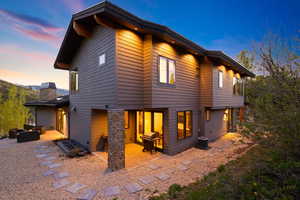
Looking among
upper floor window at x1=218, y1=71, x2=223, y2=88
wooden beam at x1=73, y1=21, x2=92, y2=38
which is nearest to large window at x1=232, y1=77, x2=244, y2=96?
upper floor window at x1=218, y1=71, x2=223, y2=88

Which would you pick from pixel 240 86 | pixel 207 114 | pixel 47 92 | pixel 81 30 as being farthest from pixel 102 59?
pixel 240 86

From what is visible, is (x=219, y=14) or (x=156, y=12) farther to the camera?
(x=156, y=12)

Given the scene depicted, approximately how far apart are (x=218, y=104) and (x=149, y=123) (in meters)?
5.12

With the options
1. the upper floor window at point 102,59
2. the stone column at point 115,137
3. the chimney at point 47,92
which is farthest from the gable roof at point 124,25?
the chimney at point 47,92

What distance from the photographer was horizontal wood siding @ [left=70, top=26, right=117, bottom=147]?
536 cm

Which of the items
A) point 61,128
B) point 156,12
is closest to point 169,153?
point 61,128

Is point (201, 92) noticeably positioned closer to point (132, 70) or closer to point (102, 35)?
point (132, 70)

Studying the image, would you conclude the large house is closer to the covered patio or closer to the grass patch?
the covered patio

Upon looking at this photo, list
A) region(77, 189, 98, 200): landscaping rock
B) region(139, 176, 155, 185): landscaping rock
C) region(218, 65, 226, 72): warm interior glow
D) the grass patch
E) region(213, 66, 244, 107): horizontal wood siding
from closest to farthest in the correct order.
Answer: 1. the grass patch
2. region(77, 189, 98, 200): landscaping rock
3. region(139, 176, 155, 185): landscaping rock
4. region(213, 66, 244, 107): horizontal wood siding
5. region(218, 65, 226, 72): warm interior glow

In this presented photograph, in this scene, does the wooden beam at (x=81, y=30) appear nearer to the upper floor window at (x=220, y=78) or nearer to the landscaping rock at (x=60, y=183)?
the landscaping rock at (x=60, y=183)

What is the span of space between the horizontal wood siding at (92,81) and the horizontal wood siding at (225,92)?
265 inches

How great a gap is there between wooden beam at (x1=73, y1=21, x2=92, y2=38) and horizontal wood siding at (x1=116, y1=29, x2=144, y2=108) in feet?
9.12

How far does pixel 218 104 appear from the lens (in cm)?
882

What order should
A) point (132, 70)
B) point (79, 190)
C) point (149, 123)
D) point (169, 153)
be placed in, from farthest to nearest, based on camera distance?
point (149, 123)
point (169, 153)
point (132, 70)
point (79, 190)
